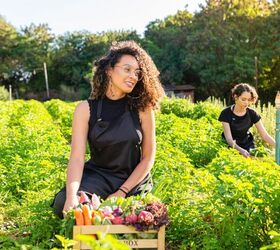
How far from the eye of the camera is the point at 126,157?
359 cm

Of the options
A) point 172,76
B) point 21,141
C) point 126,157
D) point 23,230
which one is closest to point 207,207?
point 126,157

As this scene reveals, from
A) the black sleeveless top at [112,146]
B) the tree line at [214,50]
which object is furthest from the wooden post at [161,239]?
the tree line at [214,50]

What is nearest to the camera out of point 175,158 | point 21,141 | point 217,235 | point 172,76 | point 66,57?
point 217,235

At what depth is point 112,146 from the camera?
3537 mm

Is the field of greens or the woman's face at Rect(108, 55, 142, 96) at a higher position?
the woman's face at Rect(108, 55, 142, 96)

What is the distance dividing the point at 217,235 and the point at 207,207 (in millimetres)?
182

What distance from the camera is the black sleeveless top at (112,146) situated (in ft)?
11.6

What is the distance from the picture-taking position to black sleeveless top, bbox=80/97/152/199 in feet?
11.6

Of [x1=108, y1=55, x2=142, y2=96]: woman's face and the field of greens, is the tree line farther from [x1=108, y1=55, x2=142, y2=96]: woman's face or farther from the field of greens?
[x1=108, y1=55, x2=142, y2=96]: woman's face

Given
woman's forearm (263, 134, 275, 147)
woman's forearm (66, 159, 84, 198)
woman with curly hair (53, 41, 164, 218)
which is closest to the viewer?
woman's forearm (66, 159, 84, 198)

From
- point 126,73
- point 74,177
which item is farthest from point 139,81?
point 74,177

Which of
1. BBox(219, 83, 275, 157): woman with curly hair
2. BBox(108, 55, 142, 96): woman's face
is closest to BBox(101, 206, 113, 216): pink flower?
BBox(108, 55, 142, 96): woman's face

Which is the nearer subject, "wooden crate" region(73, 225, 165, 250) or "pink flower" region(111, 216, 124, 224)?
"wooden crate" region(73, 225, 165, 250)

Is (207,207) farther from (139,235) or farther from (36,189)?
(36,189)
